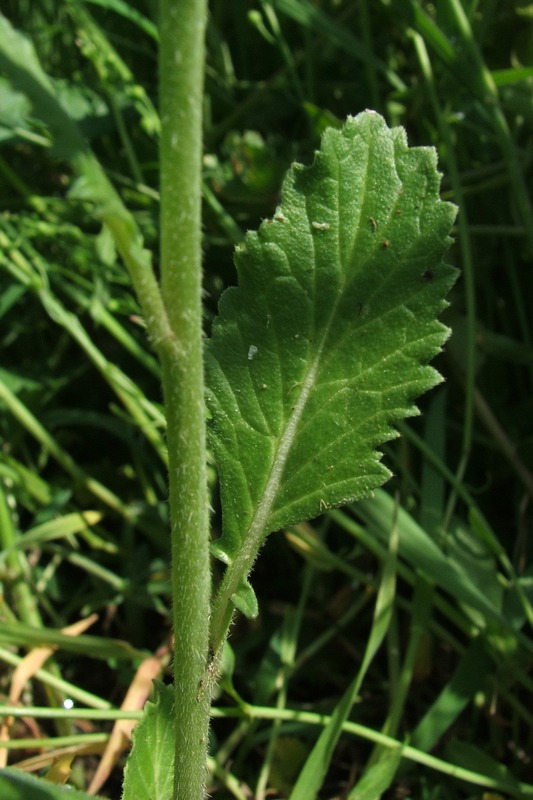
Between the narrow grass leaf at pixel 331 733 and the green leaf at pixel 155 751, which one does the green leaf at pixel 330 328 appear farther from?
the narrow grass leaf at pixel 331 733

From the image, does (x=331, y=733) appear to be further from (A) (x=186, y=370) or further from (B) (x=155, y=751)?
(A) (x=186, y=370)

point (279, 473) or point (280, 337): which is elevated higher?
point (280, 337)

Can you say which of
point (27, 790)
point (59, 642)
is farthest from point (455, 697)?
point (27, 790)

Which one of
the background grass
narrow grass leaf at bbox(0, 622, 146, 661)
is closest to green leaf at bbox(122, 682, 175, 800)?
the background grass

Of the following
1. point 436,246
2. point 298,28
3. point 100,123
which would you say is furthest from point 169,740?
point 298,28

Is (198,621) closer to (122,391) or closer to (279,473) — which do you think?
(279,473)
